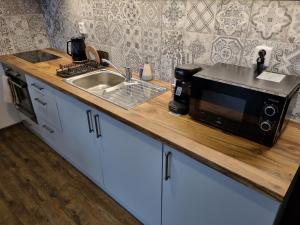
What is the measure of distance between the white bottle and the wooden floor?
986mm

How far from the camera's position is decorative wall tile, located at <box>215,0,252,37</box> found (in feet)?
3.71

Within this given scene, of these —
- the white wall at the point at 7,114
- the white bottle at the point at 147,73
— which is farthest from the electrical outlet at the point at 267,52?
the white wall at the point at 7,114

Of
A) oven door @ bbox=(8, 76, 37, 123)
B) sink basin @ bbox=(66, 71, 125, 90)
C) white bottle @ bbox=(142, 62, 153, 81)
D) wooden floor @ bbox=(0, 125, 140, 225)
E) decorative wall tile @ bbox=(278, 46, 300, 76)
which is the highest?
decorative wall tile @ bbox=(278, 46, 300, 76)

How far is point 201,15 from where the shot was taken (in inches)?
50.9

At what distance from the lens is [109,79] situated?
1896 mm

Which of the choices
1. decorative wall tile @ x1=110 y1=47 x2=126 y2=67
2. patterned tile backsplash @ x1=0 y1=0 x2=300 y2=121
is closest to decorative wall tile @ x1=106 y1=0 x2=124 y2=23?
patterned tile backsplash @ x1=0 y1=0 x2=300 y2=121

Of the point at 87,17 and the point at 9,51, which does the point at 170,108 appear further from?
the point at 9,51

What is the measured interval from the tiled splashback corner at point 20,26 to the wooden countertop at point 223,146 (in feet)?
5.17

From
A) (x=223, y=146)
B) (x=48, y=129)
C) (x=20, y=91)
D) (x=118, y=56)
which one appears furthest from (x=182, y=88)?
(x=20, y=91)

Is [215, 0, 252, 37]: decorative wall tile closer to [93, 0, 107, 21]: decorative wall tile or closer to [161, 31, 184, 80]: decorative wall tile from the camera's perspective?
[161, 31, 184, 80]: decorative wall tile

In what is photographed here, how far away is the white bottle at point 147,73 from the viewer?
164cm

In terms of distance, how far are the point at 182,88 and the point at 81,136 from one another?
90cm

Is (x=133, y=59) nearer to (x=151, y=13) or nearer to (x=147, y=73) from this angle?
(x=147, y=73)

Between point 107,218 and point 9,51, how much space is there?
6.50 feet
